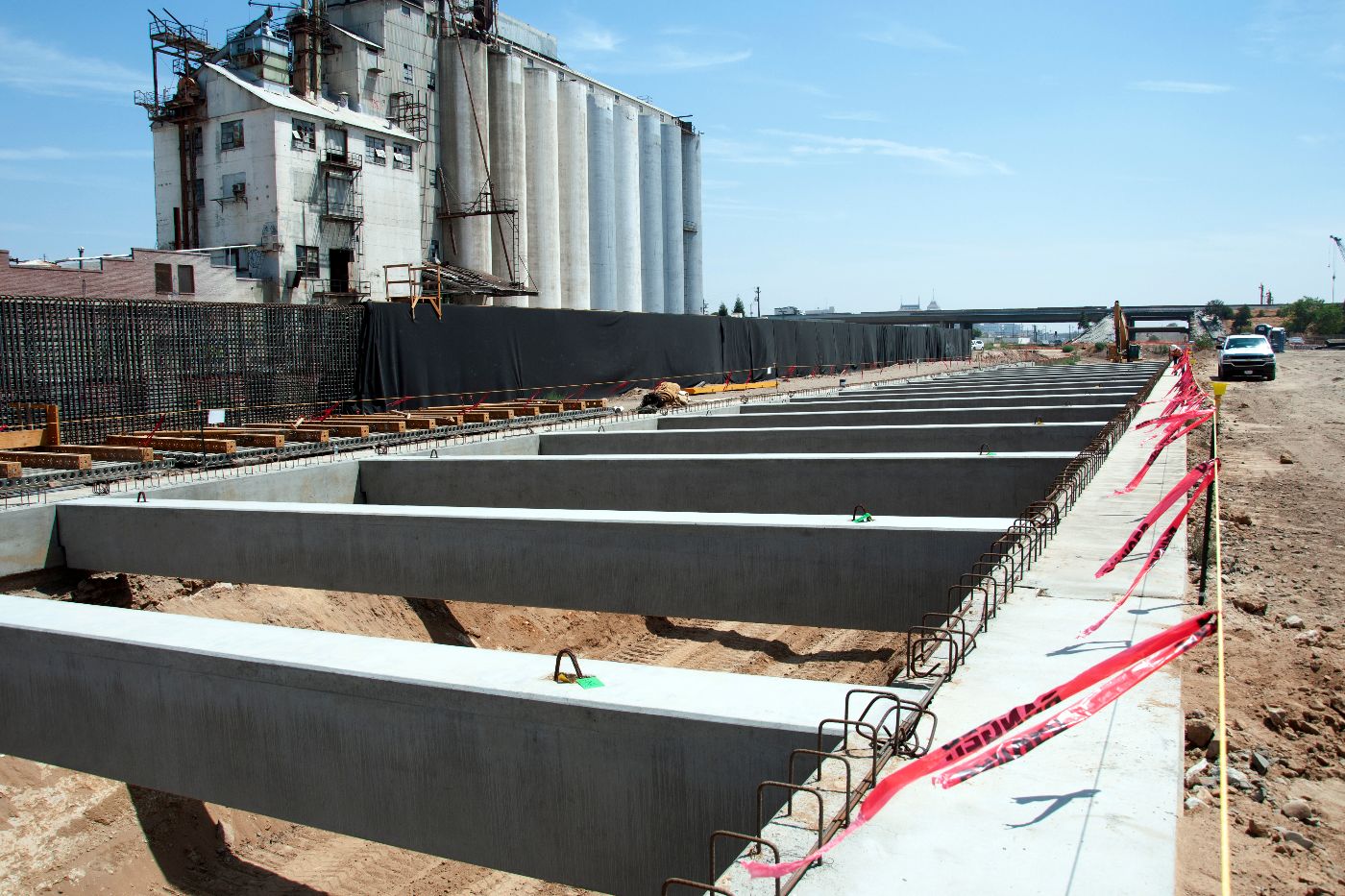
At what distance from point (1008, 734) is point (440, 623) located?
37.8 ft

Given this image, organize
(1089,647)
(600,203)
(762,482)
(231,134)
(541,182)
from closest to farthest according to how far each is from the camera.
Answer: (1089,647)
(762,482)
(231,134)
(541,182)
(600,203)

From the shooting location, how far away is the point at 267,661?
612 centimetres

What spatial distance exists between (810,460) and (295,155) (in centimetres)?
2869

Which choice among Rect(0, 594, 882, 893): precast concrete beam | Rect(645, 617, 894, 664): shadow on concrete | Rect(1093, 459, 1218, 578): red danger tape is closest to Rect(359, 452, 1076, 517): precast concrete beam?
Rect(645, 617, 894, 664): shadow on concrete

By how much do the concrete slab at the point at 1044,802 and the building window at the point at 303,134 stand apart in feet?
115

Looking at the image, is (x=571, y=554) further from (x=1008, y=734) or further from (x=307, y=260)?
(x=307, y=260)

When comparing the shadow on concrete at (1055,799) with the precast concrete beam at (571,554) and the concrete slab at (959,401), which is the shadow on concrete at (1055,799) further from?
the concrete slab at (959,401)

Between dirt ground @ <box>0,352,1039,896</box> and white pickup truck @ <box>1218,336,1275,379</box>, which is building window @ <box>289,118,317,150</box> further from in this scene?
white pickup truck @ <box>1218,336,1275,379</box>

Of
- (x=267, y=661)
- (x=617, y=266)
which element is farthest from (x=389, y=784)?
(x=617, y=266)

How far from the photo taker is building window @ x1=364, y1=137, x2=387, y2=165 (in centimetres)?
3798

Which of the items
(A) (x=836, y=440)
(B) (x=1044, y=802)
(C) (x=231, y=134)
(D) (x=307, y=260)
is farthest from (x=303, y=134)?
(B) (x=1044, y=802)

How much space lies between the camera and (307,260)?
35719 mm

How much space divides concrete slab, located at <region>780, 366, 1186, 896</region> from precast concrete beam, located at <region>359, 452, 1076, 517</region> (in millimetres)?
6667

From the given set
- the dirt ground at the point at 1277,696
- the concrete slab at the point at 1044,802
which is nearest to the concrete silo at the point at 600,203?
the dirt ground at the point at 1277,696
